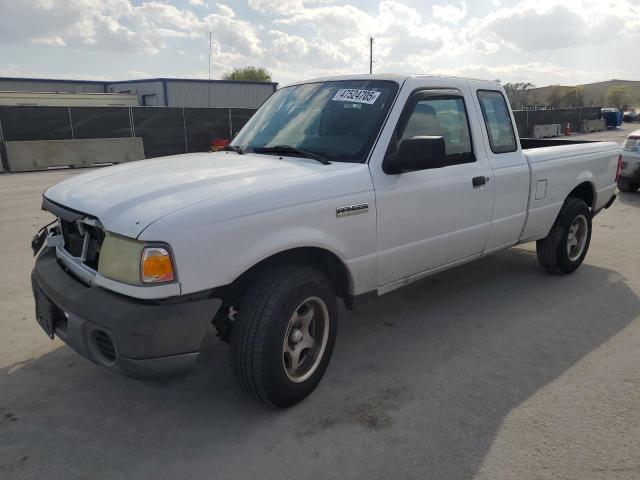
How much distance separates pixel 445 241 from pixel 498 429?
4.71ft

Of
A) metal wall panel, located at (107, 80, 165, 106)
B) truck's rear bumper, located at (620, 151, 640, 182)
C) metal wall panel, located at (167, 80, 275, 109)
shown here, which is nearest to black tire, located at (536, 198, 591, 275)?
truck's rear bumper, located at (620, 151, 640, 182)

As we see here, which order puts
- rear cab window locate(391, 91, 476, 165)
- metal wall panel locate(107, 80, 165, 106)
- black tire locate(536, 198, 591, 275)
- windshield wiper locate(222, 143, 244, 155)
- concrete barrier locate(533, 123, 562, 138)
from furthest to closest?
metal wall panel locate(107, 80, 165, 106), concrete barrier locate(533, 123, 562, 138), black tire locate(536, 198, 591, 275), windshield wiper locate(222, 143, 244, 155), rear cab window locate(391, 91, 476, 165)

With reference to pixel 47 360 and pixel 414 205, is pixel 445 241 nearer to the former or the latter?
pixel 414 205

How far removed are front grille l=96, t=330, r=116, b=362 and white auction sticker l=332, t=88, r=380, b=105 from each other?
2.22 meters

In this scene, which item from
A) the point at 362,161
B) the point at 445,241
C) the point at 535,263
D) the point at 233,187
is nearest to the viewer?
the point at 233,187

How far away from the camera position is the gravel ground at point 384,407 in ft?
8.45

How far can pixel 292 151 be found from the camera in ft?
11.5

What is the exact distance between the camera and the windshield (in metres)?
3.41

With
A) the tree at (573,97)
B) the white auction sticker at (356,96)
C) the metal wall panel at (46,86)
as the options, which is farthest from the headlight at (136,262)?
the tree at (573,97)

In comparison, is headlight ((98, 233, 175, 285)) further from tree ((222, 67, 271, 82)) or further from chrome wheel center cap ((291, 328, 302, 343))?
tree ((222, 67, 271, 82))

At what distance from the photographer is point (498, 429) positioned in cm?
284

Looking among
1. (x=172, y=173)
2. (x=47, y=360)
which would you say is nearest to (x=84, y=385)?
(x=47, y=360)

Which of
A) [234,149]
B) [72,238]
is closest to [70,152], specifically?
[234,149]

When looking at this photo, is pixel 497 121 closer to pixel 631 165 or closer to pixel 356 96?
pixel 356 96
